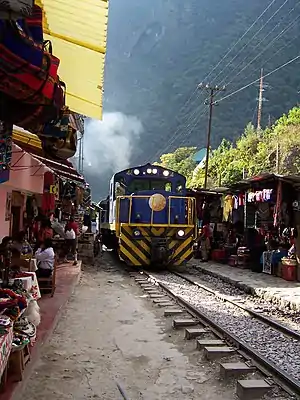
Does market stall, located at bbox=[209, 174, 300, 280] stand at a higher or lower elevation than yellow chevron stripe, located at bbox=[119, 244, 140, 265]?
higher

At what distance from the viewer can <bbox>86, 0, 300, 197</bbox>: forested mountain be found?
249ft

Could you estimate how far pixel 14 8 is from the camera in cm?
274

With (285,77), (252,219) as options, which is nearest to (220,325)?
(252,219)

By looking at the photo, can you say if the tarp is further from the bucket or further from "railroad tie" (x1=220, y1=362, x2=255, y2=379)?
the bucket

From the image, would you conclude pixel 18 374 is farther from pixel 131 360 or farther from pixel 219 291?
pixel 219 291

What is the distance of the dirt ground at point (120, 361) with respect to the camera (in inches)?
211

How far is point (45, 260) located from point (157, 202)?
606cm

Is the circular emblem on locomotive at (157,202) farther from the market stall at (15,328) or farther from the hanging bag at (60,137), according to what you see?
the market stall at (15,328)

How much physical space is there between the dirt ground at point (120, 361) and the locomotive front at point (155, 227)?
5342mm

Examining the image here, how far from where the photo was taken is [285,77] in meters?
76.9

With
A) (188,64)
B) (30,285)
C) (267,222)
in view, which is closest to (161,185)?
(267,222)

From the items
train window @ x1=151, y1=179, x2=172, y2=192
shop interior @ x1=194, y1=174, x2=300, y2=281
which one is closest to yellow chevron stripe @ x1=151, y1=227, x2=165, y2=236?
train window @ x1=151, y1=179, x2=172, y2=192

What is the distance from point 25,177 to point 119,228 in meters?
6.08

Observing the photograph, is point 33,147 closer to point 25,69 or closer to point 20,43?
point 25,69
